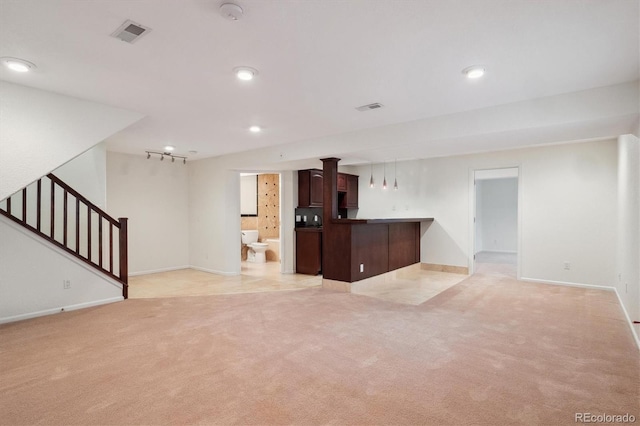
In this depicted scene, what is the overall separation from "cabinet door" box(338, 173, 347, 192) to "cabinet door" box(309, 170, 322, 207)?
2.35 feet

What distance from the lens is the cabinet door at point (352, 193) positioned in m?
8.09

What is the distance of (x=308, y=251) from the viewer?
6.88 m

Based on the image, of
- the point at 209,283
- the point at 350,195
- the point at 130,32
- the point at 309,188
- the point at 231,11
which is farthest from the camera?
the point at 350,195

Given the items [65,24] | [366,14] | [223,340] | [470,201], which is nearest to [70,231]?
[223,340]

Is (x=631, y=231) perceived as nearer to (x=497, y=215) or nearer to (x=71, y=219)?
(x=497, y=215)

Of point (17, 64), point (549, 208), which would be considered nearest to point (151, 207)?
point (17, 64)

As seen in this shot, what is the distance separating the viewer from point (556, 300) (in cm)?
471

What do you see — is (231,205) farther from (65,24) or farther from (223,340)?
(65,24)

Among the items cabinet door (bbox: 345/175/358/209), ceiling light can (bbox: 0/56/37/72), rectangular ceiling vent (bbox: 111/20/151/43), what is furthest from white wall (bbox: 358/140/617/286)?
ceiling light can (bbox: 0/56/37/72)

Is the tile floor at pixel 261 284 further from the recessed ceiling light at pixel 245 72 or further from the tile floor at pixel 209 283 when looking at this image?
the recessed ceiling light at pixel 245 72

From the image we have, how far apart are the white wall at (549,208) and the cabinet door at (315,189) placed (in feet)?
8.05

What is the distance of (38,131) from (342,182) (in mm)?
5801

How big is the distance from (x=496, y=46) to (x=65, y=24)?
2.97 meters

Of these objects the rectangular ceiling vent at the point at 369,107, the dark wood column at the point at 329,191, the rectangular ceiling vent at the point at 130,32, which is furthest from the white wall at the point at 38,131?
the dark wood column at the point at 329,191
